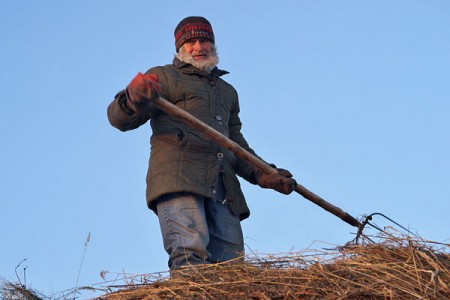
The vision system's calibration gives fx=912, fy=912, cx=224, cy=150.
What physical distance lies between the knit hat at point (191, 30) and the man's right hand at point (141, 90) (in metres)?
0.94

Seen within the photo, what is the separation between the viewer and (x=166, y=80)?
6.67 meters

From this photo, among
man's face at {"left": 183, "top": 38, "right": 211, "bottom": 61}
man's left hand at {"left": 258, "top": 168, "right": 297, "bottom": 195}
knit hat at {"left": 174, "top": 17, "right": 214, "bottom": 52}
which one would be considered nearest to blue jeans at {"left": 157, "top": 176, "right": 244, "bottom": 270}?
man's left hand at {"left": 258, "top": 168, "right": 297, "bottom": 195}

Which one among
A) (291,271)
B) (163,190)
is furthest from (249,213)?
(291,271)

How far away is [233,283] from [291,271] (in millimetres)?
302

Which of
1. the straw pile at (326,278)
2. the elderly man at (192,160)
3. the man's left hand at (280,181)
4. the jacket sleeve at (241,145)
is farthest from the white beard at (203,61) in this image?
the straw pile at (326,278)

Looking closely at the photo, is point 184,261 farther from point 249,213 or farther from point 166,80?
point 166,80

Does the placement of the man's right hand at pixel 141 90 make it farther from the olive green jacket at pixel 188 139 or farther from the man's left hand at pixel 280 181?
the man's left hand at pixel 280 181

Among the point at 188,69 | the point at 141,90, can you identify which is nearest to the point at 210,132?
the point at 141,90

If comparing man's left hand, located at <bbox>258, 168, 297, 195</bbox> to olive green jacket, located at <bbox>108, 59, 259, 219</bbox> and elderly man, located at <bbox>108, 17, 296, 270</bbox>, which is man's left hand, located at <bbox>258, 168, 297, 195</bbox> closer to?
elderly man, located at <bbox>108, 17, 296, 270</bbox>

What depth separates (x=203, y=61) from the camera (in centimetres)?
695

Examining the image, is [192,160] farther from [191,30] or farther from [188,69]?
Result: [191,30]

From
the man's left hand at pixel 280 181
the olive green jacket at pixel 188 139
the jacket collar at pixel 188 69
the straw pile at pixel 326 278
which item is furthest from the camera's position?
the jacket collar at pixel 188 69

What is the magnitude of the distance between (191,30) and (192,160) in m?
1.13

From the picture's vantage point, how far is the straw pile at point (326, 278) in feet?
14.1
